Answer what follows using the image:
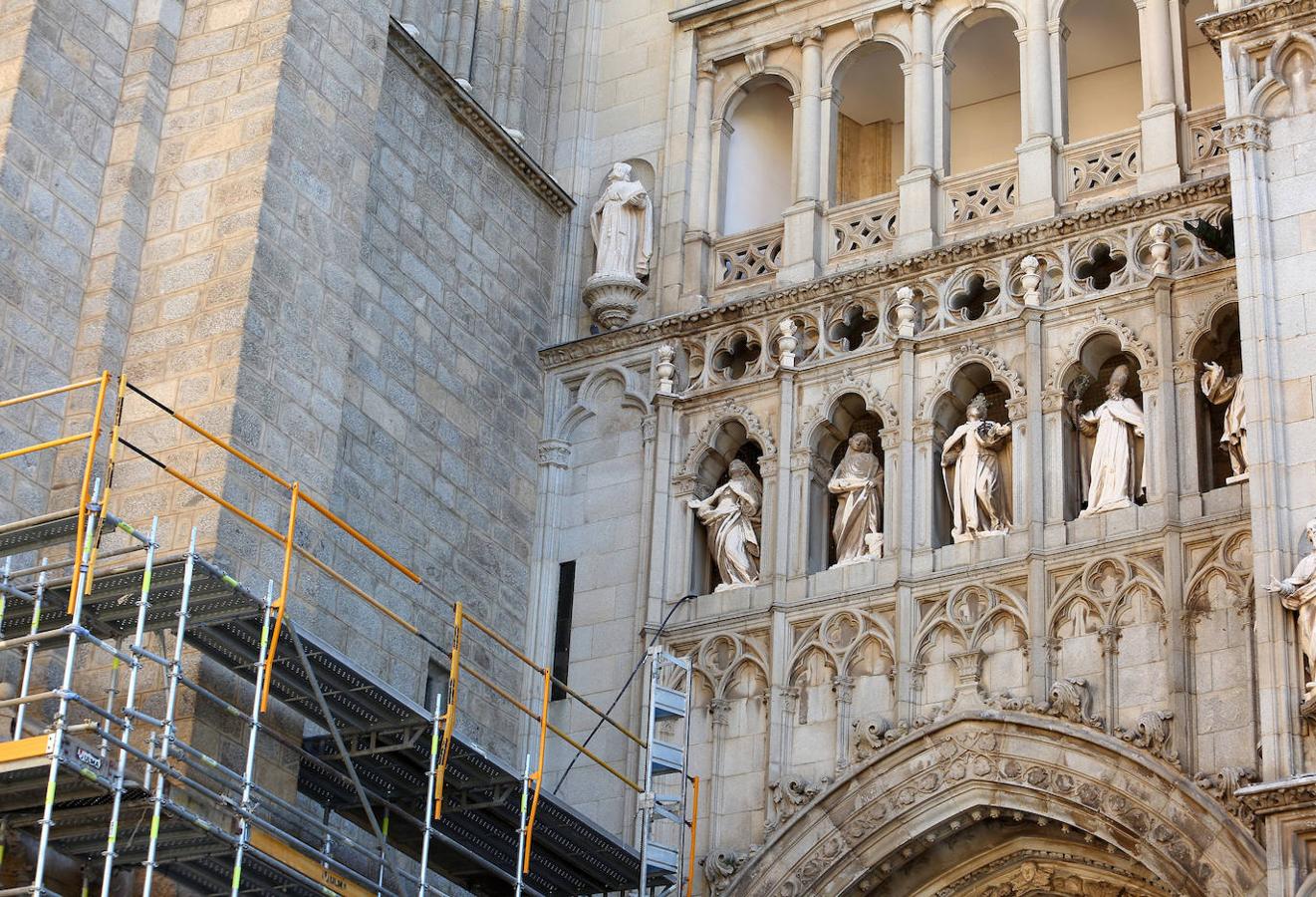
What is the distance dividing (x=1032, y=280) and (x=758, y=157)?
14.1ft

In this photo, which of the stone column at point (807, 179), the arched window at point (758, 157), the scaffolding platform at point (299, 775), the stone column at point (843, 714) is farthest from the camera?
the arched window at point (758, 157)

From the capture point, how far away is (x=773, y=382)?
19953 millimetres

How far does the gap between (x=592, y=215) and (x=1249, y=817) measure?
889 centimetres

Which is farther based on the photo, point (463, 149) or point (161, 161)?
point (463, 149)

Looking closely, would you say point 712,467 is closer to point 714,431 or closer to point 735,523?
point 714,431

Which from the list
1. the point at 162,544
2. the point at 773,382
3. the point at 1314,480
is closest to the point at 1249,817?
the point at 1314,480

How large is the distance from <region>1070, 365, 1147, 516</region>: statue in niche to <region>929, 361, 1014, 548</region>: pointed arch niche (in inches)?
28.8

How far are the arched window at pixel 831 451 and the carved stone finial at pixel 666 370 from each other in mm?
1565

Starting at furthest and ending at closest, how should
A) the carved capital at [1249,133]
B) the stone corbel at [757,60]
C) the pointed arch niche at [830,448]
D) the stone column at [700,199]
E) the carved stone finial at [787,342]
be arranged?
the stone corbel at [757,60], the stone column at [700,199], the carved stone finial at [787,342], the pointed arch niche at [830,448], the carved capital at [1249,133]

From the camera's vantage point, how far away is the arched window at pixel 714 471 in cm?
1969

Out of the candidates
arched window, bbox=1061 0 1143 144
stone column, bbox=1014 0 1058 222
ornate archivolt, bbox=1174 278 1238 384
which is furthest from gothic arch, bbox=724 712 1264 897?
arched window, bbox=1061 0 1143 144

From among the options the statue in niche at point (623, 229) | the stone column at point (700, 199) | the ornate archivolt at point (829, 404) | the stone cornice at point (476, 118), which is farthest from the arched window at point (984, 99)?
the stone cornice at point (476, 118)

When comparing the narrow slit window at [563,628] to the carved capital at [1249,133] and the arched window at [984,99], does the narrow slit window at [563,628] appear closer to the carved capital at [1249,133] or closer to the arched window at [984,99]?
the arched window at [984,99]

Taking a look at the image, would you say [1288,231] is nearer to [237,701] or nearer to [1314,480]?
[1314,480]
